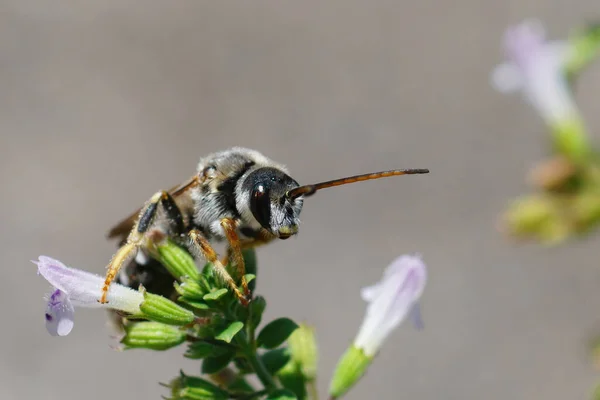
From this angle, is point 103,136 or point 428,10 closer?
point 103,136

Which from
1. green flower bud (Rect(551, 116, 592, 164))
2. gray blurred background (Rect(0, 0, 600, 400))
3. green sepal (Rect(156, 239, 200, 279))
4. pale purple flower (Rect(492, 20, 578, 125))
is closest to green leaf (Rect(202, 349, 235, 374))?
green sepal (Rect(156, 239, 200, 279))

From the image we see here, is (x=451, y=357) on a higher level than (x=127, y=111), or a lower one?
lower

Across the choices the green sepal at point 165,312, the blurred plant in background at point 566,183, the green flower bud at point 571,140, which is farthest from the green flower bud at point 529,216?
the green sepal at point 165,312

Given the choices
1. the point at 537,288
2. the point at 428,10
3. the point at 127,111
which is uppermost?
the point at 428,10

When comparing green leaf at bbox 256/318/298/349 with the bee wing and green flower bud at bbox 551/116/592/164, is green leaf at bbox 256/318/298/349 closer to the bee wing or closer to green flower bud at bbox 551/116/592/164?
the bee wing

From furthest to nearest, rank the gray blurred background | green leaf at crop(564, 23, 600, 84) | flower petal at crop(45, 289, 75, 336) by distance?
the gray blurred background, green leaf at crop(564, 23, 600, 84), flower petal at crop(45, 289, 75, 336)

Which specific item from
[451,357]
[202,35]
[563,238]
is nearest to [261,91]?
[202,35]

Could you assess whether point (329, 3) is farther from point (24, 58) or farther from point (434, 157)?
point (24, 58)
